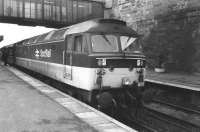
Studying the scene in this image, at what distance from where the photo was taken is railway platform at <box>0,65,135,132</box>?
6.22 metres

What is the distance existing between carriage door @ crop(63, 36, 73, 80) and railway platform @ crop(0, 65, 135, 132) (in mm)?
821

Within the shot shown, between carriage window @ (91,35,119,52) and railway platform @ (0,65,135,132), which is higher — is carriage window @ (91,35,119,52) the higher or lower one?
the higher one

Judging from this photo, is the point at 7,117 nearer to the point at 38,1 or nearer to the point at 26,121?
the point at 26,121

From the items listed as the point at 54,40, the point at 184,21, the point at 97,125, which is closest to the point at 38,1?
the point at 184,21

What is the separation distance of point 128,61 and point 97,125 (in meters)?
3.05

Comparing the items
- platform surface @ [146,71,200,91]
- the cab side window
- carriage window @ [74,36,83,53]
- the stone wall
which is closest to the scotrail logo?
the cab side window

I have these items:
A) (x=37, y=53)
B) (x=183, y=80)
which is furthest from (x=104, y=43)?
(x=183, y=80)

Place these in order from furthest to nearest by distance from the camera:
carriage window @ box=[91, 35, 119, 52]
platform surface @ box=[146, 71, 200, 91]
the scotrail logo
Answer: the scotrail logo → platform surface @ box=[146, 71, 200, 91] → carriage window @ box=[91, 35, 119, 52]

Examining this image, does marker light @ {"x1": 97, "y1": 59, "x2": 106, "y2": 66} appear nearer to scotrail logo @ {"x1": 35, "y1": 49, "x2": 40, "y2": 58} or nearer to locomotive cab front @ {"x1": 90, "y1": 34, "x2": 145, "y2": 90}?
locomotive cab front @ {"x1": 90, "y1": 34, "x2": 145, "y2": 90}

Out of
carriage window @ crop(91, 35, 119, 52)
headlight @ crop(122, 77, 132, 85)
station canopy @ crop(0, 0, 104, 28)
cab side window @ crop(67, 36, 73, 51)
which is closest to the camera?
carriage window @ crop(91, 35, 119, 52)

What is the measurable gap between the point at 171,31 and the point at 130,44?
12.8 meters

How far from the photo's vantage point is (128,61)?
8.95 m

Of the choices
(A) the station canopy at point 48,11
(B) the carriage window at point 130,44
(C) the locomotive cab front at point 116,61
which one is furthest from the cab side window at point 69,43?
(A) the station canopy at point 48,11

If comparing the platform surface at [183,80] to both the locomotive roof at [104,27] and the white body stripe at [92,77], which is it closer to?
the white body stripe at [92,77]
